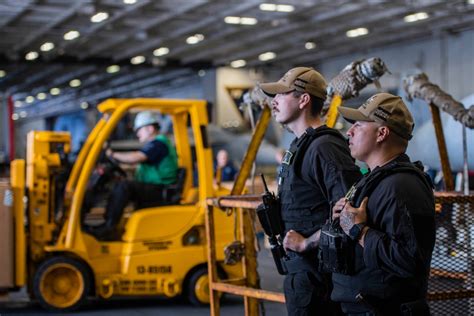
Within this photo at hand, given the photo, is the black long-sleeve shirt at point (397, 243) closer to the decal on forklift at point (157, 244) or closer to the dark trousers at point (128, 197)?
the decal on forklift at point (157, 244)

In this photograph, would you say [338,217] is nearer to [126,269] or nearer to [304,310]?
[304,310]

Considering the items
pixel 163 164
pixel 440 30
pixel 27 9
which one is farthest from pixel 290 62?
pixel 163 164

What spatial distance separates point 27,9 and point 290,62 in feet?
36.7

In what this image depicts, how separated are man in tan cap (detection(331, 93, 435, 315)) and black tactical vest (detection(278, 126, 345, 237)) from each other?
54 cm

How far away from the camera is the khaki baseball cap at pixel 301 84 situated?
398 cm

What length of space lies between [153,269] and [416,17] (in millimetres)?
11850

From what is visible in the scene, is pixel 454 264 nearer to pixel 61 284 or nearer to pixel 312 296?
pixel 312 296

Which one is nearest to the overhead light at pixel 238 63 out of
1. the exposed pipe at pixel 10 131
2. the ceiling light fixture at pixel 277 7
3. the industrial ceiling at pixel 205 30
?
the industrial ceiling at pixel 205 30

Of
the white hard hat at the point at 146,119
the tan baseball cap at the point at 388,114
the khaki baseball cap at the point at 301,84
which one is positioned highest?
the white hard hat at the point at 146,119

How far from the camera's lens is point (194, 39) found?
20.7m

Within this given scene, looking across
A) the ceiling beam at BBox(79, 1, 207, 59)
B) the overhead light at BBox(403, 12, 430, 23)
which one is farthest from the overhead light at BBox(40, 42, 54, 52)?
the overhead light at BBox(403, 12, 430, 23)

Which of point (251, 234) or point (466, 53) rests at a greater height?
point (466, 53)

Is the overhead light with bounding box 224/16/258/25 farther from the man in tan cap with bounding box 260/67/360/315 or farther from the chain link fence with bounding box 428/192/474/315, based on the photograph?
the man in tan cap with bounding box 260/67/360/315

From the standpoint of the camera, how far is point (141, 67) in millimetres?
24578
